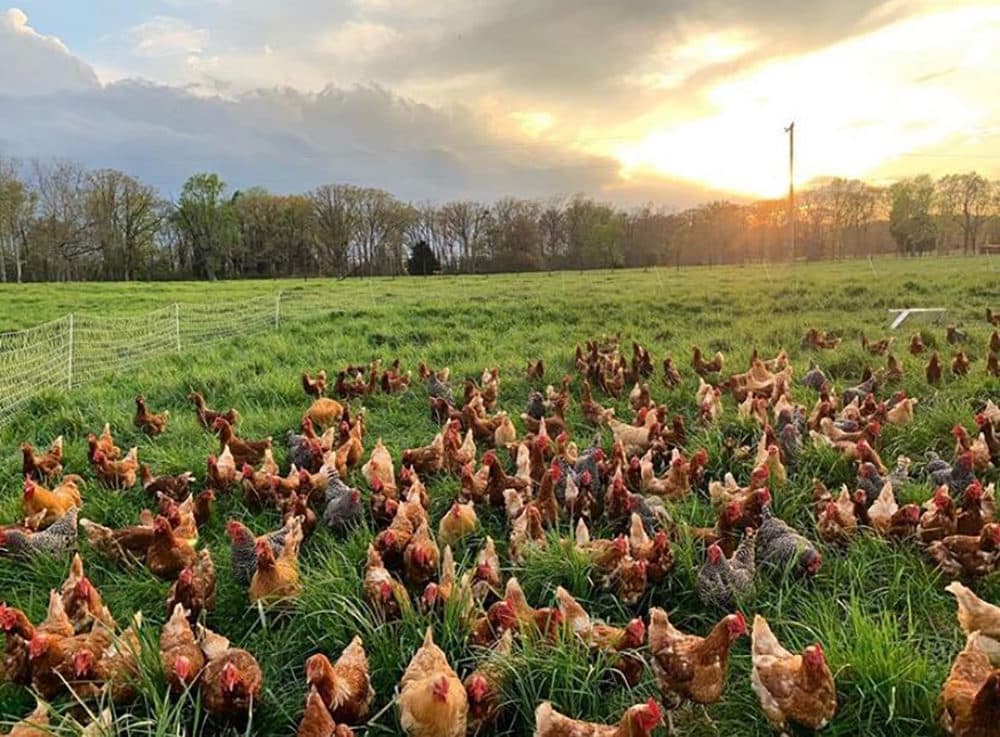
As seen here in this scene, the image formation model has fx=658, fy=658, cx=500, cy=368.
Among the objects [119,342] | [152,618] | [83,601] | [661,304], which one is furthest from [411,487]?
[661,304]

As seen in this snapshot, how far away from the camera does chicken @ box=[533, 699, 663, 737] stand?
1.78 metres

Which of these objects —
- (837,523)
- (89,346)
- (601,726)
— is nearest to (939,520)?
(837,523)

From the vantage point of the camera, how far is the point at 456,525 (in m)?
3.71

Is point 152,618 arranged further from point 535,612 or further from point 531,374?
point 531,374

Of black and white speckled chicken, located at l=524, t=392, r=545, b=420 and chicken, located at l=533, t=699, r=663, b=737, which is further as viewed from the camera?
black and white speckled chicken, located at l=524, t=392, r=545, b=420

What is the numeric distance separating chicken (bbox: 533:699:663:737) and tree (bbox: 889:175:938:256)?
2608 inches

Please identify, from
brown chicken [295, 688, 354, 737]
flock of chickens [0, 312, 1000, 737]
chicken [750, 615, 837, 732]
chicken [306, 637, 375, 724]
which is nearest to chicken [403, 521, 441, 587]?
flock of chickens [0, 312, 1000, 737]

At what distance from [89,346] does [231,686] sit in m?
9.05

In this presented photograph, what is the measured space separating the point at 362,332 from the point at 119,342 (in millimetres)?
4055

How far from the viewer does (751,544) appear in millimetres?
3066

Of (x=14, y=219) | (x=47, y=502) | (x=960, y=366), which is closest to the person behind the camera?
(x=47, y=502)

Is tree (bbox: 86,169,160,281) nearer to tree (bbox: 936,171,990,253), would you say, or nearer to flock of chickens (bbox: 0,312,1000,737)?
flock of chickens (bbox: 0,312,1000,737)

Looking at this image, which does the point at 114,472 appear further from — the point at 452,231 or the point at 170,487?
the point at 452,231

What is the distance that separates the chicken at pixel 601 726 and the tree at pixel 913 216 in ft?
217
